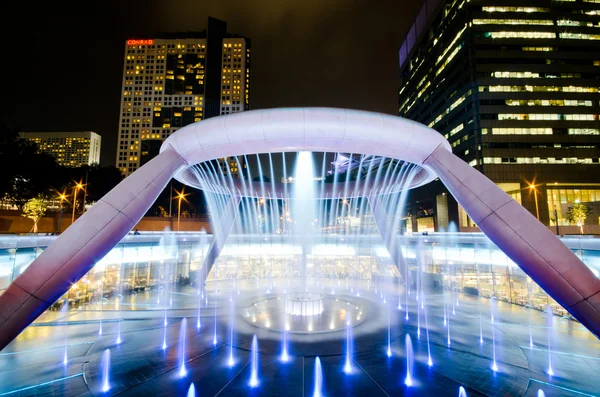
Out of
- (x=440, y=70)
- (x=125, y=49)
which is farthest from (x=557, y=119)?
(x=125, y=49)

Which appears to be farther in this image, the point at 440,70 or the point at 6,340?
the point at 440,70

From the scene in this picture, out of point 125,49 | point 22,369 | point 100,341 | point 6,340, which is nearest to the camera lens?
point 6,340

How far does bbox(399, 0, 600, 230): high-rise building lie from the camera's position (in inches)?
2594

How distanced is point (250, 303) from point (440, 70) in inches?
3785

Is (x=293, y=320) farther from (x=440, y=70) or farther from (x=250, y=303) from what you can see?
(x=440, y=70)

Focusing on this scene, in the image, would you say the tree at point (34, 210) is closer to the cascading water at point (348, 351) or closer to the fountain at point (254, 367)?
the fountain at point (254, 367)

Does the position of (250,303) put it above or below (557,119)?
below

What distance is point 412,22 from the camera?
12244cm

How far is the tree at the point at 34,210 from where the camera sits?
3900 cm

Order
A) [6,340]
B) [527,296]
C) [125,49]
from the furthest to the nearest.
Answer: [125,49] < [527,296] < [6,340]

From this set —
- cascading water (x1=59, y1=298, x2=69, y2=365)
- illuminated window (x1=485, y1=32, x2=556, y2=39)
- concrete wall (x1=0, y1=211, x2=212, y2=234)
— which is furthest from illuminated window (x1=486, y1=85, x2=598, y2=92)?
cascading water (x1=59, y1=298, x2=69, y2=365)

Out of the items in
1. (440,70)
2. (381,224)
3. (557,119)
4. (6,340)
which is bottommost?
(6,340)

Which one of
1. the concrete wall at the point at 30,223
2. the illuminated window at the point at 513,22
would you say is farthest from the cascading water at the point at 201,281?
the illuminated window at the point at 513,22

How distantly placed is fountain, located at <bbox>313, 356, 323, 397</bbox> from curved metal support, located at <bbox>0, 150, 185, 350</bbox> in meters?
7.02
